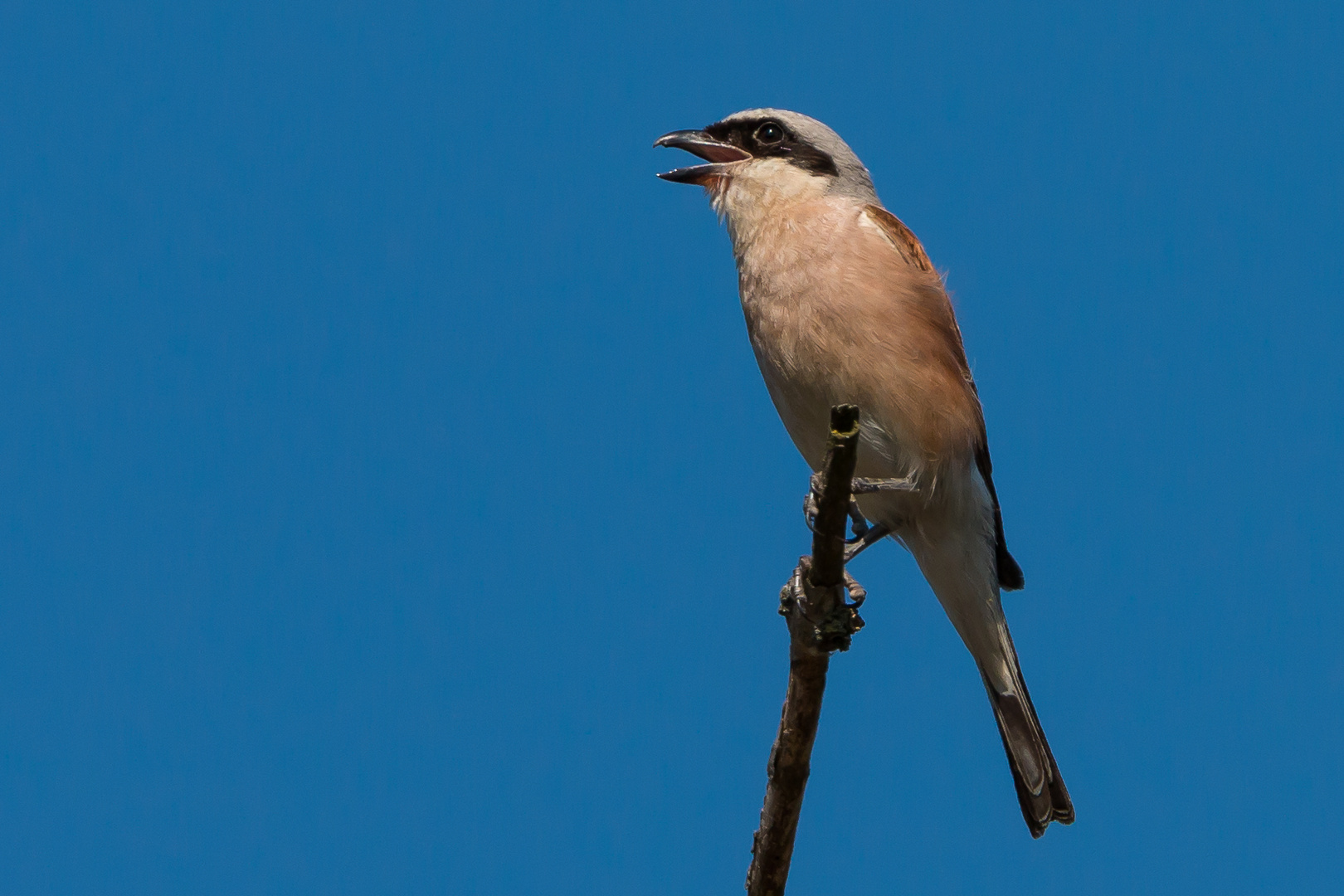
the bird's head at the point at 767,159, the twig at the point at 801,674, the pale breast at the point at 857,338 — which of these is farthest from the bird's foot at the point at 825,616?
the bird's head at the point at 767,159

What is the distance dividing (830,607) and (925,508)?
47.5 inches

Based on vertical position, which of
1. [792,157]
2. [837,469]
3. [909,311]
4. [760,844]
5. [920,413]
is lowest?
[760,844]

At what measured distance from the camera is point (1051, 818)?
4711 mm

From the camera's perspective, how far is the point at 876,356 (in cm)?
436

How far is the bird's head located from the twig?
162cm

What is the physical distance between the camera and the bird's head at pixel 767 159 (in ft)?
16.2

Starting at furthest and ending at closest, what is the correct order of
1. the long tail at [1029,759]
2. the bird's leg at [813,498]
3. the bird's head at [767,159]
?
the bird's head at [767,159] < the long tail at [1029,759] < the bird's leg at [813,498]

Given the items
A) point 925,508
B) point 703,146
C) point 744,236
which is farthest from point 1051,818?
point 703,146

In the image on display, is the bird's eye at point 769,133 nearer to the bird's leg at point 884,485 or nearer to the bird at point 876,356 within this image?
the bird at point 876,356

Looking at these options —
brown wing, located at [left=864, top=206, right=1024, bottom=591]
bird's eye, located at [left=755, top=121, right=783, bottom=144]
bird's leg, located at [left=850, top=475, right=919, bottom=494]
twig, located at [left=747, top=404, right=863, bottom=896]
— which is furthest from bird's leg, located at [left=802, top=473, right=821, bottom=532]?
bird's eye, located at [left=755, top=121, right=783, bottom=144]

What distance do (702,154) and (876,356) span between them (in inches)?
54.7

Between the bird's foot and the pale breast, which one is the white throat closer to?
the pale breast

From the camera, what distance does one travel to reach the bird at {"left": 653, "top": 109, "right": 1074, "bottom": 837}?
439cm

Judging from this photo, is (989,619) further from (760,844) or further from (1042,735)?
(760,844)
